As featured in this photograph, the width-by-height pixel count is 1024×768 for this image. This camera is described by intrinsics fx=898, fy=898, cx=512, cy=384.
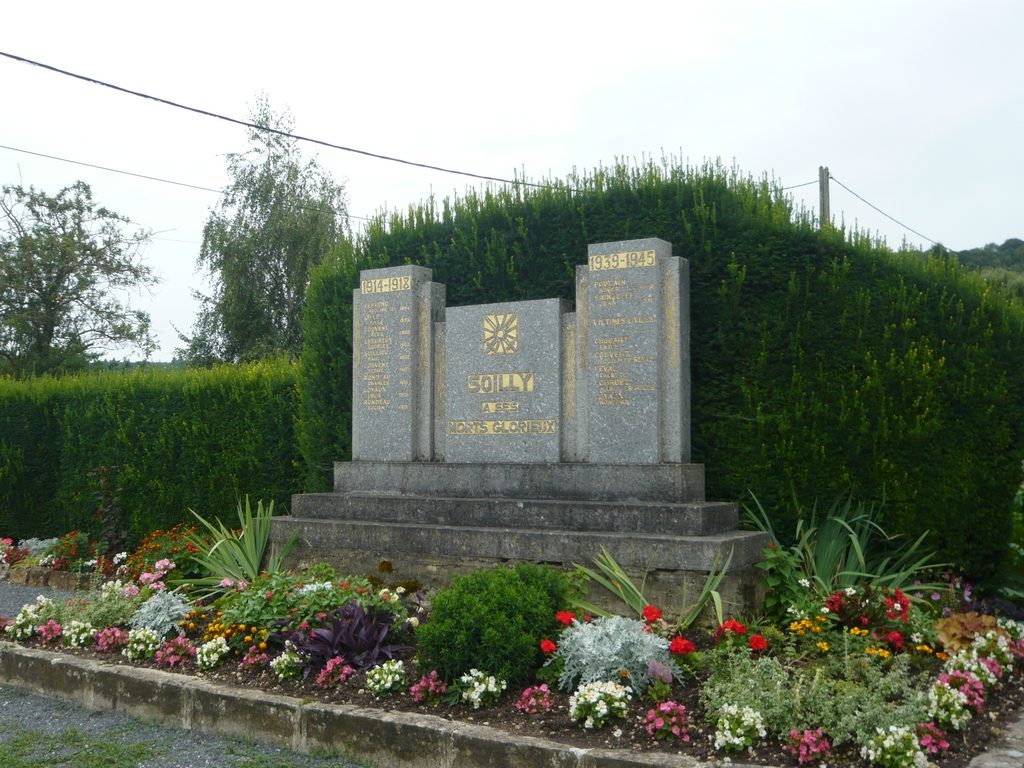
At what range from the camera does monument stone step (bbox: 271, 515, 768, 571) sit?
583cm

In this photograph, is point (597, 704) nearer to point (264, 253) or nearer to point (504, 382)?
point (504, 382)

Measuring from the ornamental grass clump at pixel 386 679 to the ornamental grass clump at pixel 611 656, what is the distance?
84cm

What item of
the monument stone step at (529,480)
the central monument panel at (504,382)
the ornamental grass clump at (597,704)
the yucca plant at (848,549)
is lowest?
A: the ornamental grass clump at (597,704)

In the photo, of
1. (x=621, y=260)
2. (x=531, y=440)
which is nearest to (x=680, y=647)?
(x=531, y=440)

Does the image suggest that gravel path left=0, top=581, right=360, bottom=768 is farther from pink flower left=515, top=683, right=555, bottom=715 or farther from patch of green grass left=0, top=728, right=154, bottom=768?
pink flower left=515, top=683, right=555, bottom=715

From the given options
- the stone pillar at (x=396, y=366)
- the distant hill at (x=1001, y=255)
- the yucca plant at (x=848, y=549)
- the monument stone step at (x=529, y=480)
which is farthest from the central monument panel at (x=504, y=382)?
the distant hill at (x=1001, y=255)

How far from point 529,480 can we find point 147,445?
243 inches

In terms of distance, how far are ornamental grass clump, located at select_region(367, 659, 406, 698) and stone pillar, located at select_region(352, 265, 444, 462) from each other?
3066 mm

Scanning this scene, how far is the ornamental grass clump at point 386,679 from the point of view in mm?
4867

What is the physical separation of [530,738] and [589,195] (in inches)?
202

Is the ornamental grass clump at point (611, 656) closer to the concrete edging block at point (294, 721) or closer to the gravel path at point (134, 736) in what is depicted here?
the concrete edging block at point (294, 721)

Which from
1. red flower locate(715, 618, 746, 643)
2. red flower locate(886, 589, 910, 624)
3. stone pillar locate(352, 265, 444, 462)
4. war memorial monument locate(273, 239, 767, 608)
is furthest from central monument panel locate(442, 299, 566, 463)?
red flower locate(886, 589, 910, 624)

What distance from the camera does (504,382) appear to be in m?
7.45

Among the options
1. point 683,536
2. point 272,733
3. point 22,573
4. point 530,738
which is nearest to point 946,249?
point 683,536
